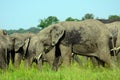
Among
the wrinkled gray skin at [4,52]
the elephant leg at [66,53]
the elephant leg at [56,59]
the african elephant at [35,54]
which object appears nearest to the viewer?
the elephant leg at [66,53]

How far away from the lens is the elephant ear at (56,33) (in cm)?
1045

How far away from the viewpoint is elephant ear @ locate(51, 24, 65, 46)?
10.5m

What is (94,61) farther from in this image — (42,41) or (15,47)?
(15,47)

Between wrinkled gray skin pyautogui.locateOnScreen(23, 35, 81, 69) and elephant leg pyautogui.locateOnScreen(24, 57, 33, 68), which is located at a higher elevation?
wrinkled gray skin pyautogui.locateOnScreen(23, 35, 81, 69)

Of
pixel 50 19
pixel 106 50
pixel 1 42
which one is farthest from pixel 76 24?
pixel 50 19

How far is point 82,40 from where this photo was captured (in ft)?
34.2

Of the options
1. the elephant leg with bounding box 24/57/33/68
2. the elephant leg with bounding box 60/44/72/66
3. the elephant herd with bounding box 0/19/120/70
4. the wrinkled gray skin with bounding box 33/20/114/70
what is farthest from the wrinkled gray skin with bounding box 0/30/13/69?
the elephant leg with bounding box 60/44/72/66

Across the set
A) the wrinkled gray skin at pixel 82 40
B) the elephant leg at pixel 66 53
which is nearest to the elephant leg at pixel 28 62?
the wrinkled gray skin at pixel 82 40

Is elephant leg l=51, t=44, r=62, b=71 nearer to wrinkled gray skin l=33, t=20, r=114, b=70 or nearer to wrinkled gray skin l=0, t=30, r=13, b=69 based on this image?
wrinkled gray skin l=33, t=20, r=114, b=70

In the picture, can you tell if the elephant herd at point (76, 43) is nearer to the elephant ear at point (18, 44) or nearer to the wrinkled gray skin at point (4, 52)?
the wrinkled gray skin at point (4, 52)

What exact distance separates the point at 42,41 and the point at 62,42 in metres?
1.10

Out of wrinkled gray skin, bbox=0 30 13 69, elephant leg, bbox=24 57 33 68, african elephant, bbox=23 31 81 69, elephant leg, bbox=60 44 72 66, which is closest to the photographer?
elephant leg, bbox=60 44 72 66

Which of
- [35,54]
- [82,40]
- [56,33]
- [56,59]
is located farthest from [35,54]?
[82,40]

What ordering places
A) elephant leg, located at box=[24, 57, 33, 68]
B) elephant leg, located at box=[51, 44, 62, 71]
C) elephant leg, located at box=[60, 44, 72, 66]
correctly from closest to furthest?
elephant leg, located at box=[60, 44, 72, 66], elephant leg, located at box=[51, 44, 62, 71], elephant leg, located at box=[24, 57, 33, 68]
